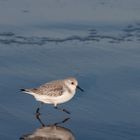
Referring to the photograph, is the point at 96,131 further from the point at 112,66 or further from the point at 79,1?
the point at 79,1

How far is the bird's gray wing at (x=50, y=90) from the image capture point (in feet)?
23.2

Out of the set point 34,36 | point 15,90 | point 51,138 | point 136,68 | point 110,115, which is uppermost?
point 34,36

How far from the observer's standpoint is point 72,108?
7.13m

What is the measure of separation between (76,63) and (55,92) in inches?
65.7

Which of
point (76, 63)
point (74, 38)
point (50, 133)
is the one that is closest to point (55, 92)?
point (50, 133)

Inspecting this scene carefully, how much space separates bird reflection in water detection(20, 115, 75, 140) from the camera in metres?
6.26

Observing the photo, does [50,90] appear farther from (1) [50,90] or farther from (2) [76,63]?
(2) [76,63]

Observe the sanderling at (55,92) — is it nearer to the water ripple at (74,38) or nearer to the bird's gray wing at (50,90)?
the bird's gray wing at (50,90)

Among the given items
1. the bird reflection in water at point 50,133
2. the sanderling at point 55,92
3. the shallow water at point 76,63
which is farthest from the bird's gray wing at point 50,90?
the bird reflection in water at point 50,133

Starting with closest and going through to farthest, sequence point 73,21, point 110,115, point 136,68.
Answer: point 110,115 < point 136,68 < point 73,21

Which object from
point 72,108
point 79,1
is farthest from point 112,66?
point 79,1

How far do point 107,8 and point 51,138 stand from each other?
542 centimetres

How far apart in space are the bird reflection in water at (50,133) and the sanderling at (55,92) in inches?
17.5

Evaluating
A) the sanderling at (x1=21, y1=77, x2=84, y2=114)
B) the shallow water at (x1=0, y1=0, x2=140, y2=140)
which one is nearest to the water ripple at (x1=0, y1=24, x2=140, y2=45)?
the shallow water at (x1=0, y1=0, x2=140, y2=140)
